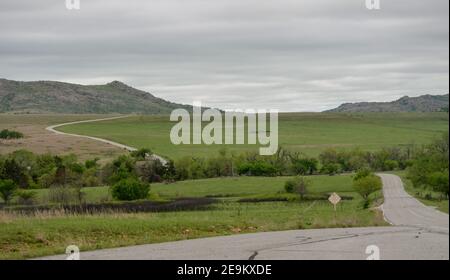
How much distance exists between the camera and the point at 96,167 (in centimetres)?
10212

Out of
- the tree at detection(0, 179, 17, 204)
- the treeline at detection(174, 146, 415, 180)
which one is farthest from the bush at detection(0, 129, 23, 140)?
the tree at detection(0, 179, 17, 204)

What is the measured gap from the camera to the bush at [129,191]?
71562 millimetres

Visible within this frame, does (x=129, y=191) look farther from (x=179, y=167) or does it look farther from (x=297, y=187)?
(x=179, y=167)

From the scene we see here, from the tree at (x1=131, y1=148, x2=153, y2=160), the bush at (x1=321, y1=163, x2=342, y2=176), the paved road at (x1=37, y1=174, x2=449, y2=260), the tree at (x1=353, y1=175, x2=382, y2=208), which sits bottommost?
the bush at (x1=321, y1=163, x2=342, y2=176)

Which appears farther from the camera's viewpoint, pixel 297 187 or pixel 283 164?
pixel 283 164

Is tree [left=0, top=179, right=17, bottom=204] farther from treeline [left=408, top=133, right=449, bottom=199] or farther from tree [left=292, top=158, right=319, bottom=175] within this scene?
tree [left=292, top=158, right=319, bottom=175]

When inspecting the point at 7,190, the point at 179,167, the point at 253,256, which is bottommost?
the point at 7,190

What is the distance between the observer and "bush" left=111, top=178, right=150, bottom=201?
7156 cm

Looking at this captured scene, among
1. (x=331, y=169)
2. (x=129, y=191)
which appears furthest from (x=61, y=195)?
(x=331, y=169)

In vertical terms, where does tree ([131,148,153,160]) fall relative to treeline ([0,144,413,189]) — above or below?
above

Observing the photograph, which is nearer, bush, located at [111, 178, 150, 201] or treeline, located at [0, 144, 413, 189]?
bush, located at [111, 178, 150, 201]

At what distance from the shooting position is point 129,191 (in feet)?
236

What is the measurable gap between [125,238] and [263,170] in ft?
279
